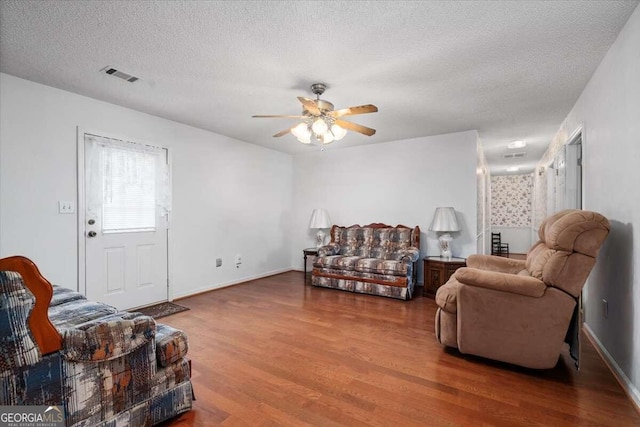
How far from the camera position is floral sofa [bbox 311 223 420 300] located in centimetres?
420

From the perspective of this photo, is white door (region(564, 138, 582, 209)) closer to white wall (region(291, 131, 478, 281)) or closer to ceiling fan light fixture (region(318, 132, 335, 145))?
white wall (region(291, 131, 478, 281))

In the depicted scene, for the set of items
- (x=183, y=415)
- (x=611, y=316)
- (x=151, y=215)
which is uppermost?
(x=151, y=215)

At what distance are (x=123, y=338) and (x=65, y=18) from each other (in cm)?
207

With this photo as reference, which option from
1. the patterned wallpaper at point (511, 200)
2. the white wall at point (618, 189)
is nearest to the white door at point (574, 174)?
the white wall at point (618, 189)

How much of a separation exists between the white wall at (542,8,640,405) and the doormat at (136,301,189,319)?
4093mm

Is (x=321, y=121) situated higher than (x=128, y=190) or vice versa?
(x=321, y=121)

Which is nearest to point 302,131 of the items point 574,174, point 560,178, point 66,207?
point 66,207

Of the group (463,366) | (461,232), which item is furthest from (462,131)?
(463,366)

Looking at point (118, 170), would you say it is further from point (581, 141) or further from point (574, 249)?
point (581, 141)

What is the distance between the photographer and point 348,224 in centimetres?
561

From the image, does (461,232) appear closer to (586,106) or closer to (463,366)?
(586,106)

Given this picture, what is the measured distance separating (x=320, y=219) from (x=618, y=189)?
3967 mm

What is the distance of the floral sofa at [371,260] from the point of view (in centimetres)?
420

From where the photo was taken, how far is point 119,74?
272cm
